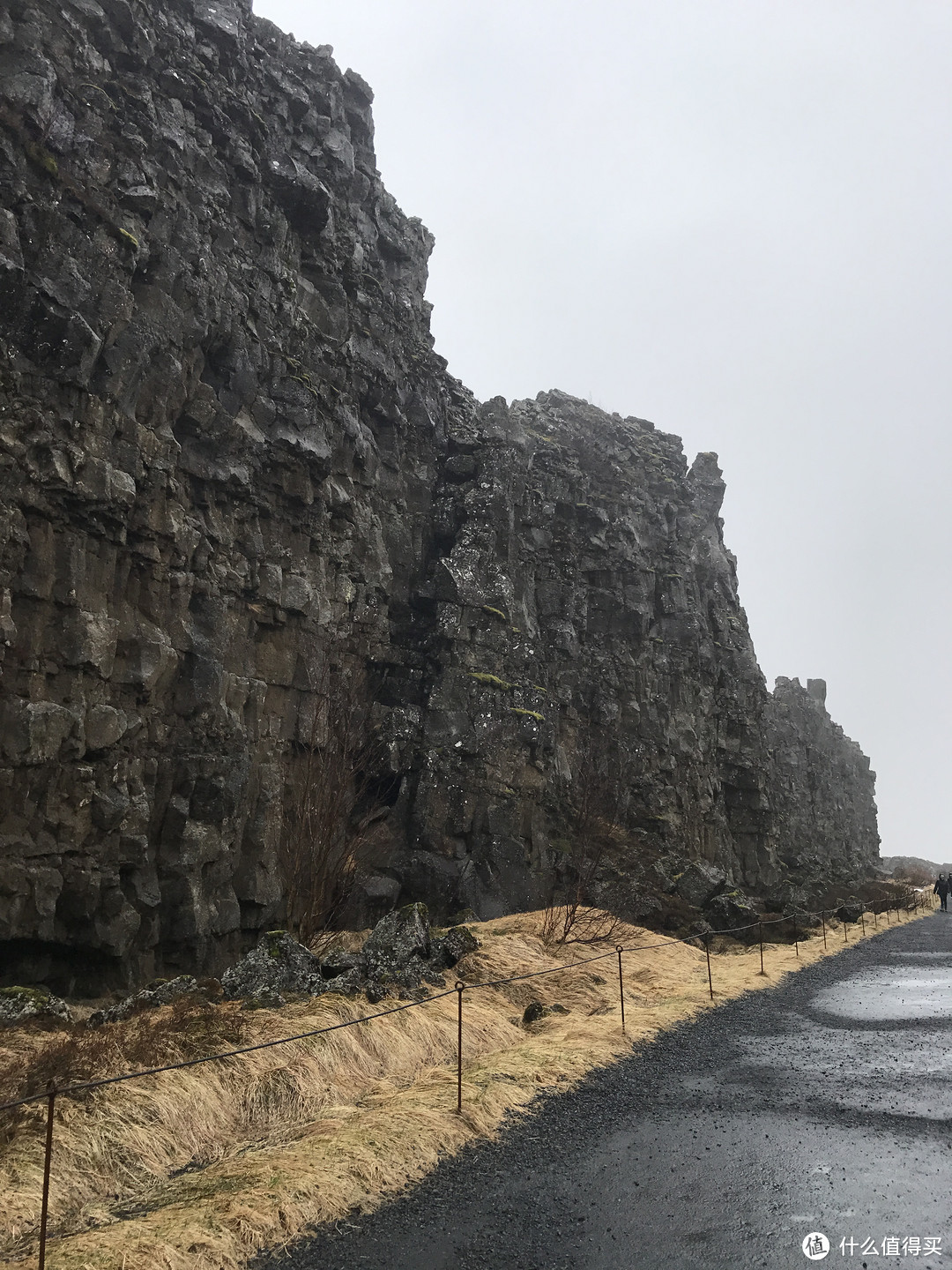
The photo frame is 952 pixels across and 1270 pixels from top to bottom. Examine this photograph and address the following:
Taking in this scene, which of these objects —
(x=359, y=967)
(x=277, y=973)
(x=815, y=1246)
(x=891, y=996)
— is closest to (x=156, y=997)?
(x=277, y=973)

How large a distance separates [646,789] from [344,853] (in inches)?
1043

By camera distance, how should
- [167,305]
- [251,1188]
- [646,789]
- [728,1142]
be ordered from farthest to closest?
[646,789]
[167,305]
[728,1142]
[251,1188]

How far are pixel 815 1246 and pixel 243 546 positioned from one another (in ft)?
73.3

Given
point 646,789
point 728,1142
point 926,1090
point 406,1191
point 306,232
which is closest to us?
point 406,1191

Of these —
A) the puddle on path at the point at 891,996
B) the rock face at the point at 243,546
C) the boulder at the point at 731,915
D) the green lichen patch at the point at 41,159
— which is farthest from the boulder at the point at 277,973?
the boulder at the point at 731,915

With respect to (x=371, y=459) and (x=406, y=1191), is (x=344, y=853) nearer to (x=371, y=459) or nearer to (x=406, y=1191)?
(x=406, y=1191)

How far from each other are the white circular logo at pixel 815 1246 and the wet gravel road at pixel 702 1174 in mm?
53

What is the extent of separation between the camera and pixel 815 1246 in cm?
700

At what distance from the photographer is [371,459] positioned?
32312mm

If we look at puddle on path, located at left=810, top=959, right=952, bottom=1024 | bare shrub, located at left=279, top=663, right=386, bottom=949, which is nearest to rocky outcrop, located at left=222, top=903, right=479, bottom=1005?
bare shrub, located at left=279, top=663, right=386, bottom=949

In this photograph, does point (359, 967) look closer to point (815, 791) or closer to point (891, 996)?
point (891, 996)

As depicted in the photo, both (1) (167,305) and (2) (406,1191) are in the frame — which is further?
(1) (167,305)

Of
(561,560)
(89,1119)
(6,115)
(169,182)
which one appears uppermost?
(169,182)

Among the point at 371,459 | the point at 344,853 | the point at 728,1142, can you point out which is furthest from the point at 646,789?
the point at 728,1142
